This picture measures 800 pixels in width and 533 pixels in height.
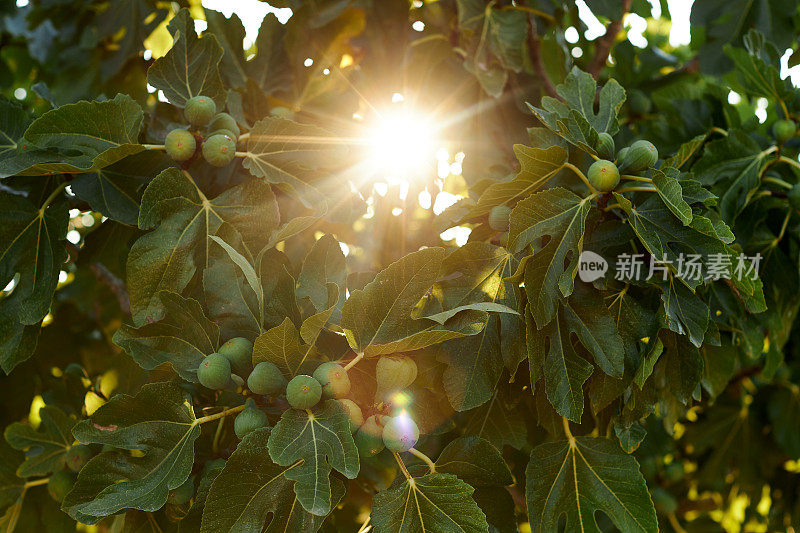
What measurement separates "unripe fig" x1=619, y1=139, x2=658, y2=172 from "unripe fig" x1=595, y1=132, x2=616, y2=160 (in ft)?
0.13

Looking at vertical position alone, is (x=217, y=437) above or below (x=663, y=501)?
above

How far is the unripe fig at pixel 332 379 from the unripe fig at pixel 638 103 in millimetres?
1960

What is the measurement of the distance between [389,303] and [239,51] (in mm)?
1110

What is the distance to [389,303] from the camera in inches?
43.1

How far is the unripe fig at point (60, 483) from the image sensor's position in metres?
1.55

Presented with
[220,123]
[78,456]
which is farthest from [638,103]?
[78,456]

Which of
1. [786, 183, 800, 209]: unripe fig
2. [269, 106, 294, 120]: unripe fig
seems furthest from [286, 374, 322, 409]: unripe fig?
[786, 183, 800, 209]: unripe fig

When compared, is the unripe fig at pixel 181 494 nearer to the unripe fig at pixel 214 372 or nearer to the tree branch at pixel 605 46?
the unripe fig at pixel 214 372

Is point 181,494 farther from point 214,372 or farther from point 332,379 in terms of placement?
point 332,379

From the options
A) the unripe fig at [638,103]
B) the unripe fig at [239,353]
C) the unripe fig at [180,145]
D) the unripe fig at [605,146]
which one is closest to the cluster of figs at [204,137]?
the unripe fig at [180,145]

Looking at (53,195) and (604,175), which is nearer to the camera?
(604,175)

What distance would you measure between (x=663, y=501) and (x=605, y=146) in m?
2.29

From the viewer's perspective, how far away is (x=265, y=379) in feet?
3.48

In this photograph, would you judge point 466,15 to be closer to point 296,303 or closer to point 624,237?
point 624,237
